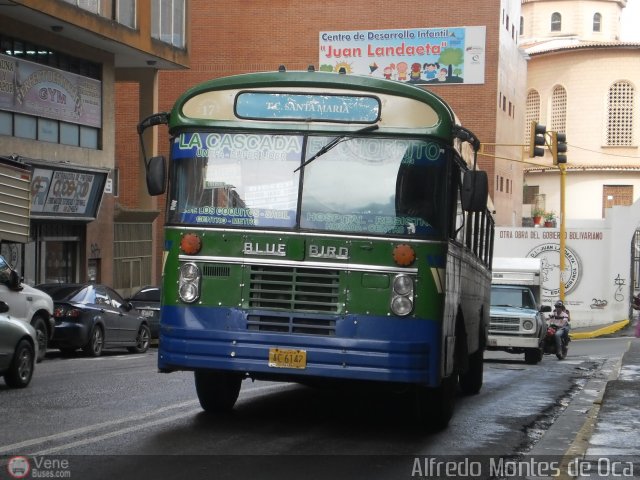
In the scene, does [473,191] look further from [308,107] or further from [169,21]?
[169,21]

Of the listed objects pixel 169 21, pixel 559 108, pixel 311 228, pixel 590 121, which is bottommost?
pixel 311 228

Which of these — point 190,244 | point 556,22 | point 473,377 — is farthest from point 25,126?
point 556,22

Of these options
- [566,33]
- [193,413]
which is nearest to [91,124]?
[193,413]

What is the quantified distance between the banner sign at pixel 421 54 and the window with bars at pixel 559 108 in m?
26.0

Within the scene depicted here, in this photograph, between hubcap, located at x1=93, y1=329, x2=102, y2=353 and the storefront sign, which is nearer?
hubcap, located at x1=93, y1=329, x2=102, y2=353

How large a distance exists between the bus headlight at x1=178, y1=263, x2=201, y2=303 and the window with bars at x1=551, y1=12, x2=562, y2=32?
8463 centimetres

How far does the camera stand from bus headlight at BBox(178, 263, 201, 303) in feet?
35.4

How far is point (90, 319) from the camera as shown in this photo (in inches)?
906

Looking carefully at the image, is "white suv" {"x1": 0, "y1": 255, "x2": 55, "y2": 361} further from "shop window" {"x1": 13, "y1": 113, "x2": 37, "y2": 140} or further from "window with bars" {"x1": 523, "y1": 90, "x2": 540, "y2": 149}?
"window with bars" {"x1": 523, "y1": 90, "x2": 540, "y2": 149}

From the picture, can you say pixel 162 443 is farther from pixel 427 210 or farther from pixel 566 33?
pixel 566 33

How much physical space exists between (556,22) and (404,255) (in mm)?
84716

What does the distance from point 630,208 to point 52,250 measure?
29.0m

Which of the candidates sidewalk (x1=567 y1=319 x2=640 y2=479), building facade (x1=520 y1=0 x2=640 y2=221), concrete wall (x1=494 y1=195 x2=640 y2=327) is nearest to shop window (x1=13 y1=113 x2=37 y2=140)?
sidewalk (x1=567 y1=319 x2=640 y2=479)

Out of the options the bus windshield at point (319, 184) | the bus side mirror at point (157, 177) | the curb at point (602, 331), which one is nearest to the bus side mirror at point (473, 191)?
the bus windshield at point (319, 184)
